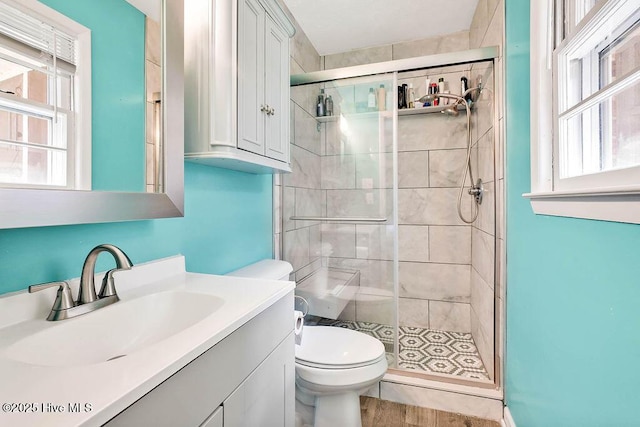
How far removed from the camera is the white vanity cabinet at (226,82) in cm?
110

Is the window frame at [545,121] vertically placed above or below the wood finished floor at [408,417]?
above

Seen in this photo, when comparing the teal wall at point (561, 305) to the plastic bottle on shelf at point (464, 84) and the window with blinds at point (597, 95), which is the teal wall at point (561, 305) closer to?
the window with blinds at point (597, 95)

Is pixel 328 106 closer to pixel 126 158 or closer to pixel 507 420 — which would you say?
pixel 126 158

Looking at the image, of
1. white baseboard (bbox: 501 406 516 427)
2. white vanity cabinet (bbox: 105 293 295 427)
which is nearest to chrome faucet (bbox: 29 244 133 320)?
white vanity cabinet (bbox: 105 293 295 427)

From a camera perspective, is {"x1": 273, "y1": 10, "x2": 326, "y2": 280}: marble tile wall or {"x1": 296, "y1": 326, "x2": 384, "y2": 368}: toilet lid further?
{"x1": 273, "y1": 10, "x2": 326, "y2": 280}: marble tile wall

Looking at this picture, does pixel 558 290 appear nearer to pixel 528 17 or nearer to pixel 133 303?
pixel 528 17

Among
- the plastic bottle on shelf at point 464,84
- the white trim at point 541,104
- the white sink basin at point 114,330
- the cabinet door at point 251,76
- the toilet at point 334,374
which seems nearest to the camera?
the white sink basin at point 114,330

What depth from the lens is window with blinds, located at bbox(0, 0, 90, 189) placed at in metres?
0.63

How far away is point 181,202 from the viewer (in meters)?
1.06

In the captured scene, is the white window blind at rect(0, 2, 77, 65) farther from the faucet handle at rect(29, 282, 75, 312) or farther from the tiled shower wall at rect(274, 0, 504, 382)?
the tiled shower wall at rect(274, 0, 504, 382)

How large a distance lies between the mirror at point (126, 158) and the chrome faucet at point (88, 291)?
4.2 inches

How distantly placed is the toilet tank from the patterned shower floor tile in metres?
0.68

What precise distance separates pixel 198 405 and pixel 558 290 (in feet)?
3.53

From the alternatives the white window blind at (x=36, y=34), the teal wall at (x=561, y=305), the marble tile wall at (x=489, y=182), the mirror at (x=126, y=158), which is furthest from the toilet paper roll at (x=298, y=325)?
the white window blind at (x=36, y=34)
